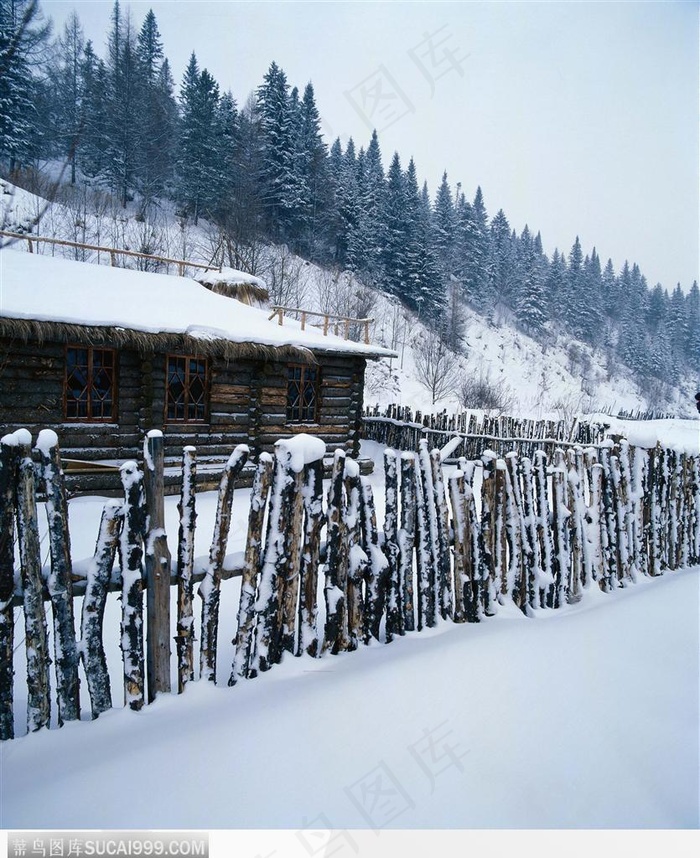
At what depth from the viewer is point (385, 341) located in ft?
123

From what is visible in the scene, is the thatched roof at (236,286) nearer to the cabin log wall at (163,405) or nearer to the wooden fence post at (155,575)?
the cabin log wall at (163,405)

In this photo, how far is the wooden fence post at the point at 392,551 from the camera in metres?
2.91

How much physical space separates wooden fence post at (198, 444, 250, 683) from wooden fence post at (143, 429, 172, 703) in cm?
18

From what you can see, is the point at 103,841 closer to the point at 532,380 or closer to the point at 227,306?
the point at 227,306

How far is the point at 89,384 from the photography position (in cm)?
874

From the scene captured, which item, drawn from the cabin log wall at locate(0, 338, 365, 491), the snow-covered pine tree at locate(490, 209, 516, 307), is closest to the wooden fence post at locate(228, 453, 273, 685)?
the cabin log wall at locate(0, 338, 365, 491)

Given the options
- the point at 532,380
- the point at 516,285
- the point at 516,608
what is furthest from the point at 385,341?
the point at 516,608

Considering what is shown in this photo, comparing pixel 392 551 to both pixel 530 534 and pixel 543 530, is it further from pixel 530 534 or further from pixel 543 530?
pixel 543 530

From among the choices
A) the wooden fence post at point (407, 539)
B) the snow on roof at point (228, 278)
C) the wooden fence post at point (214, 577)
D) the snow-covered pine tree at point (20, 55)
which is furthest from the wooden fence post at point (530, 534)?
the snow on roof at point (228, 278)

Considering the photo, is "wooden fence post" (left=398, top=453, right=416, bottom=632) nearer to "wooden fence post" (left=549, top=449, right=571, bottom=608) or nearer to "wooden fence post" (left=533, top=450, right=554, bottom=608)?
"wooden fence post" (left=533, top=450, right=554, bottom=608)

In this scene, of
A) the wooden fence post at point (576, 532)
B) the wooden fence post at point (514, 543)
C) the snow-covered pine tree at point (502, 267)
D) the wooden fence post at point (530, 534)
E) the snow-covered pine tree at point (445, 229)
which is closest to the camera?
the wooden fence post at point (514, 543)

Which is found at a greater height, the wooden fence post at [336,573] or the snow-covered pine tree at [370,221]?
the snow-covered pine tree at [370,221]

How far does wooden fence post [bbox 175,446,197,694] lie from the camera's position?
2.30 metres

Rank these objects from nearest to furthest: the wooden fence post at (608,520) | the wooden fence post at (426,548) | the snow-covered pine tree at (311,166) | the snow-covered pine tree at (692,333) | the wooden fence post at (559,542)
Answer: the wooden fence post at (426,548) → the wooden fence post at (559,542) → the wooden fence post at (608,520) → the snow-covered pine tree at (311,166) → the snow-covered pine tree at (692,333)
